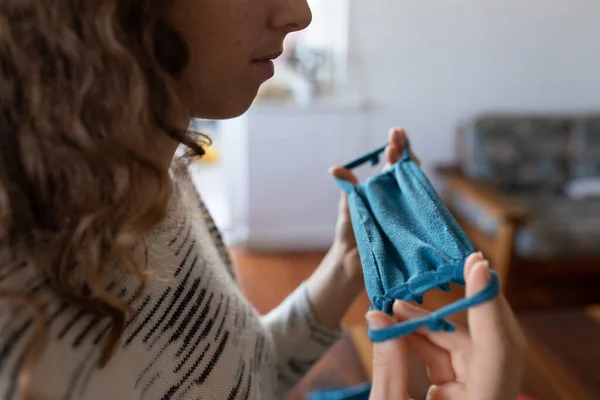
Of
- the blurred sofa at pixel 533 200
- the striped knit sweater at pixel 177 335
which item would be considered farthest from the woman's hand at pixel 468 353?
the blurred sofa at pixel 533 200

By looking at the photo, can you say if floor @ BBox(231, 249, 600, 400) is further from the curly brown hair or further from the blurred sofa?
the blurred sofa

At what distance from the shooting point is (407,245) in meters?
0.53

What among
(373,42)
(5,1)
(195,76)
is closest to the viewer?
(5,1)

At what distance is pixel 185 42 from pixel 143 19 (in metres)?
0.04

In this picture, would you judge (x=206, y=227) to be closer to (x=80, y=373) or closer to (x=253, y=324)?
(x=253, y=324)

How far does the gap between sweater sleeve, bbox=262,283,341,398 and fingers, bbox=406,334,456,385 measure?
0.29m

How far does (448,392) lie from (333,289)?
296 millimetres

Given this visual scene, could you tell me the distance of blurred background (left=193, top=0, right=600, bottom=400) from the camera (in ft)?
8.38

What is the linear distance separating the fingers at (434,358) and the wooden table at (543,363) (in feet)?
1.56

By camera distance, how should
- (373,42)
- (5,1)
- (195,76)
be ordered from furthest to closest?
(373,42), (195,76), (5,1)

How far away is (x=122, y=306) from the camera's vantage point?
45 cm

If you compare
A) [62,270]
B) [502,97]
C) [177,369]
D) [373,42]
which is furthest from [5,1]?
[502,97]

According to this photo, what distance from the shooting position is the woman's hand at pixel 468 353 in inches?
16.5

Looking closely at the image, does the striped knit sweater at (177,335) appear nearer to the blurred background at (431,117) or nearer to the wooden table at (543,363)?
the wooden table at (543,363)
